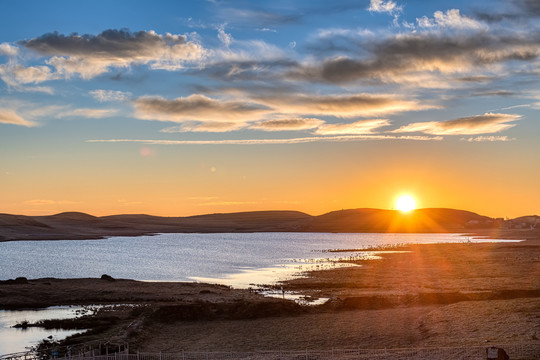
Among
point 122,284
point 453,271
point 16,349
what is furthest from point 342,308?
point 453,271

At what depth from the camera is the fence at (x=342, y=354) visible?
31.7 metres

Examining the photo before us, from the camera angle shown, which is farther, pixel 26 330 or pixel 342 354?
pixel 26 330

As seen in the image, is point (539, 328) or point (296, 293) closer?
point (539, 328)

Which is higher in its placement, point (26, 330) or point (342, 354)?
point (342, 354)

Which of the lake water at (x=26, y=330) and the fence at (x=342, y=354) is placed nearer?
the fence at (x=342, y=354)

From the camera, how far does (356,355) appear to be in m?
35.3

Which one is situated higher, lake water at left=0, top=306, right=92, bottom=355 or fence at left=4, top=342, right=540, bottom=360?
fence at left=4, top=342, right=540, bottom=360

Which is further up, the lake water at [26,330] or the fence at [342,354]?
the fence at [342,354]

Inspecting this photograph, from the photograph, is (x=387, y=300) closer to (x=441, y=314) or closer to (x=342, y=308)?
(x=342, y=308)

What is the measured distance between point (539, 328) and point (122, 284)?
57.1 m

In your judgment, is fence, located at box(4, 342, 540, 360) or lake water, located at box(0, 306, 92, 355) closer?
fence, located at box(4, 342, 540, 360)

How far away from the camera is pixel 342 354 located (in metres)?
36.3

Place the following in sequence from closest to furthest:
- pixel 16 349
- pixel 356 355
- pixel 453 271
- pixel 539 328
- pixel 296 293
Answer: pixel 356 355
pixel 539 328
pixel 16 349
pixel 296 293
pixel 453 271

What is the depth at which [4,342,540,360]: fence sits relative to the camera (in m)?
31.7
